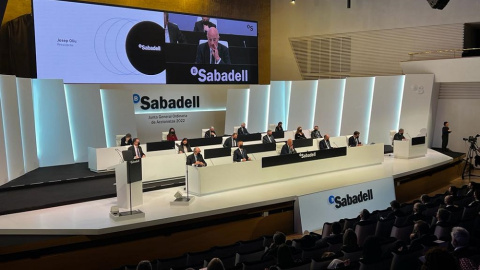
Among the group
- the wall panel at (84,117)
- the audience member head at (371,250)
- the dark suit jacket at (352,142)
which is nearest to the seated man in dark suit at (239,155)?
the dark suit jacket at (352,142)

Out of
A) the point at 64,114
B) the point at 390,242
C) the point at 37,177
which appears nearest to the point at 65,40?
the point at 64,114

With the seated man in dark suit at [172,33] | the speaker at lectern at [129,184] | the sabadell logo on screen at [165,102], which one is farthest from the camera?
the sabadell logo on screen at [165,102]

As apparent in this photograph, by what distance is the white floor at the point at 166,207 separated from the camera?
276 inches

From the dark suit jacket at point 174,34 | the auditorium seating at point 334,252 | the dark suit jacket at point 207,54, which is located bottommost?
the auditorium seating at point 334,252

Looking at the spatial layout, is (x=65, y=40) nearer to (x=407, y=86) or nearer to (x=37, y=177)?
(x=37, y=177)

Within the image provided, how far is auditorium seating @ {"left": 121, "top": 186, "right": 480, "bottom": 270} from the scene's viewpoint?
4.77m

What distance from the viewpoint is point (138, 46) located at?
14.8 meters

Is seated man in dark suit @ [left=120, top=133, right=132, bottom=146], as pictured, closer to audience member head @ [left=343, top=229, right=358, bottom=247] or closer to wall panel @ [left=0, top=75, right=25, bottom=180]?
wall panel @ [left=0, top=75, right=25, bottom=180]

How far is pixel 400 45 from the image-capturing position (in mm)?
16578

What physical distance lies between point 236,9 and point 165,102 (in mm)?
5306

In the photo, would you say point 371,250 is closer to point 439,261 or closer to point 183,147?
point 439,261

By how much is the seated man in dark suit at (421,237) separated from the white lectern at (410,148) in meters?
7.52

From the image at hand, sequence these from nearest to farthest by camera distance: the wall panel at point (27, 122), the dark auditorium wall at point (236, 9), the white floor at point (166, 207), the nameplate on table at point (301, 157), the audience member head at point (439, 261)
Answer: the audience member head at point (439, 261), the white floor at point (166, 207), the nameplate on table at point (301, 157), the wall panel at point (27, 122), the dark auditorium wall at point (236, 9)

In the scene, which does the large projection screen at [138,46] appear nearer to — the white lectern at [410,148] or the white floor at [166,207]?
the white floor at [166,207]
